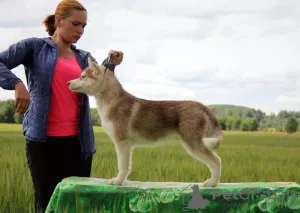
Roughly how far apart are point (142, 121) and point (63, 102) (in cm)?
80

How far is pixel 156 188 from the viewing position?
3.09 meters

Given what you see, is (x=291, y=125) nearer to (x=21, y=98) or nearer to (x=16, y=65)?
(x=16, y=65)

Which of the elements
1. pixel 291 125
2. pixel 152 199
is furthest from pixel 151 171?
pixel 291 125

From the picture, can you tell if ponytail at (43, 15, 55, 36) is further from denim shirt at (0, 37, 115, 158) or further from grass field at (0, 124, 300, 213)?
grass field at (0, 124, 300, 213)

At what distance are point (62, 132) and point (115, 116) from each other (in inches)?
26.5

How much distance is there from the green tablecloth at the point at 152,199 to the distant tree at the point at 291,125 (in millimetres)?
13148

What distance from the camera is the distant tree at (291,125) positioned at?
15398 mm

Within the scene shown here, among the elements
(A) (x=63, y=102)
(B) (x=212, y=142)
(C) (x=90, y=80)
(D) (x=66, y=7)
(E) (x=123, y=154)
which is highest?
(D) (x=66, y=7)

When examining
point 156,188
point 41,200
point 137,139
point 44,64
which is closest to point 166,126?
point 137,139

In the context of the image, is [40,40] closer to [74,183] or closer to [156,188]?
[74,183]

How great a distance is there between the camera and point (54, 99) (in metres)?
3.34

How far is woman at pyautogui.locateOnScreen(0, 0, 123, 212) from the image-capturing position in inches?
126

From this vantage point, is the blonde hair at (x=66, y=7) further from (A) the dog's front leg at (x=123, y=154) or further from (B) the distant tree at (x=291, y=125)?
(B) the distant tree at (x=291, y=125)

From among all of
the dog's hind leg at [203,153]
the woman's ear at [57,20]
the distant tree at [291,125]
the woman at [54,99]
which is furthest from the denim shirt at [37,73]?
the distant tree at [291,125]
